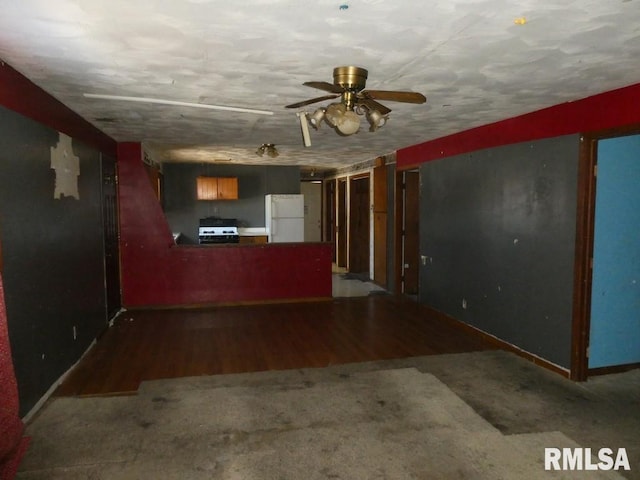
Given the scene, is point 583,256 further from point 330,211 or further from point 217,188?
point 330,211

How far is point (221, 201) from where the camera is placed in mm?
8547

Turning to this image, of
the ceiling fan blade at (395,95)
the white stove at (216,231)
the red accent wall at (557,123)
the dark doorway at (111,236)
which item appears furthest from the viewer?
the white stove at (216,231)

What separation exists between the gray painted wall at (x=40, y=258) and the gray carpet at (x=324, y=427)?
0.41 m

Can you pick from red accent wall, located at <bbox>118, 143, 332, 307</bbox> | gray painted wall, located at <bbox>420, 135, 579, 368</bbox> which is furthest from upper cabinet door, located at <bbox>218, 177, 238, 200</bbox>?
gray painted wall, located at <bbox>420, 135, 579, 368</bbox>

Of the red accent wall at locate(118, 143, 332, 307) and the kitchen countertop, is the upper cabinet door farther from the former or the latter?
the red accent wall at locate(118, 143, 332, 307)

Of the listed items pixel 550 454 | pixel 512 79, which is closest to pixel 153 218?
pixel 512 79

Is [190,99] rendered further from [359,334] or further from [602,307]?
[602,307]

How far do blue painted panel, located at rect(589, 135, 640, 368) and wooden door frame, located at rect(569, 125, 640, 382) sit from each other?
0.25 ft

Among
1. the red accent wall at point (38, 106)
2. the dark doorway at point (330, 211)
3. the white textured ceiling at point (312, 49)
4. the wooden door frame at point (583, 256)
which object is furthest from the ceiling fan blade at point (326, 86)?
the dark doorway at point (330, 211)

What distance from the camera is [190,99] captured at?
332 centimetres

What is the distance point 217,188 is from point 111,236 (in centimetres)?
321

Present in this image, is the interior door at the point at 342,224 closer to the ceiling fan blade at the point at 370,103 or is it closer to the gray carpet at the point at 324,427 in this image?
the gray carpet at the point at 324,427

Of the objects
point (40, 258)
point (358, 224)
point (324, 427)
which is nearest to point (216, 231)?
point (358, 224)

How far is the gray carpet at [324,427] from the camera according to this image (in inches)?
88.2
